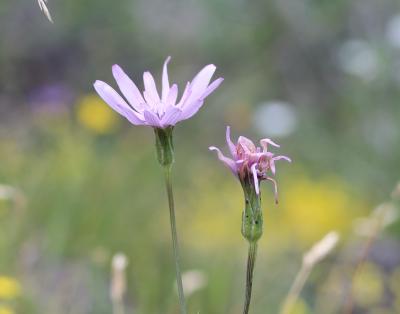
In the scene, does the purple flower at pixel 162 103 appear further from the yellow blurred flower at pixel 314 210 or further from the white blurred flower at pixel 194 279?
the yellow blurred flower at pixel 314 210

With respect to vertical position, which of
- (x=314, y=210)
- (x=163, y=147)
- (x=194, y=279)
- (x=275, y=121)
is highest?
(x=275, y=121)

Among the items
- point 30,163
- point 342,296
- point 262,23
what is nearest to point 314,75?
point 262,23

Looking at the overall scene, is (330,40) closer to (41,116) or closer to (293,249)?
(41,116)

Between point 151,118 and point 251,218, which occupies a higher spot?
point 151,118

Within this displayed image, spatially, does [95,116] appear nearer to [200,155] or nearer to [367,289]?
[200,155]

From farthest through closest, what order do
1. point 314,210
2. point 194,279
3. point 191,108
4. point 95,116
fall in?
A: point 95,116, point 314,210, point 194,279, point 191,108

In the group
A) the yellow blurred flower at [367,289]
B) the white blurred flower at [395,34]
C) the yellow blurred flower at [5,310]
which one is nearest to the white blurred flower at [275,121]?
the white blurred flower at [395,34]

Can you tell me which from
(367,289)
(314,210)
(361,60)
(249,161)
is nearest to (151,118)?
(249,161)

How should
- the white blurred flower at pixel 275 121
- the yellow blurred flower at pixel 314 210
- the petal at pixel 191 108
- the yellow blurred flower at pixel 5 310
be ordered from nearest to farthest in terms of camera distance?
the petal at pixel 191 108, the yellow blurred flower at pixel 5 310, the yellow blurred flower at pixel 314 210, the white blurred flower at pixel 275 121
